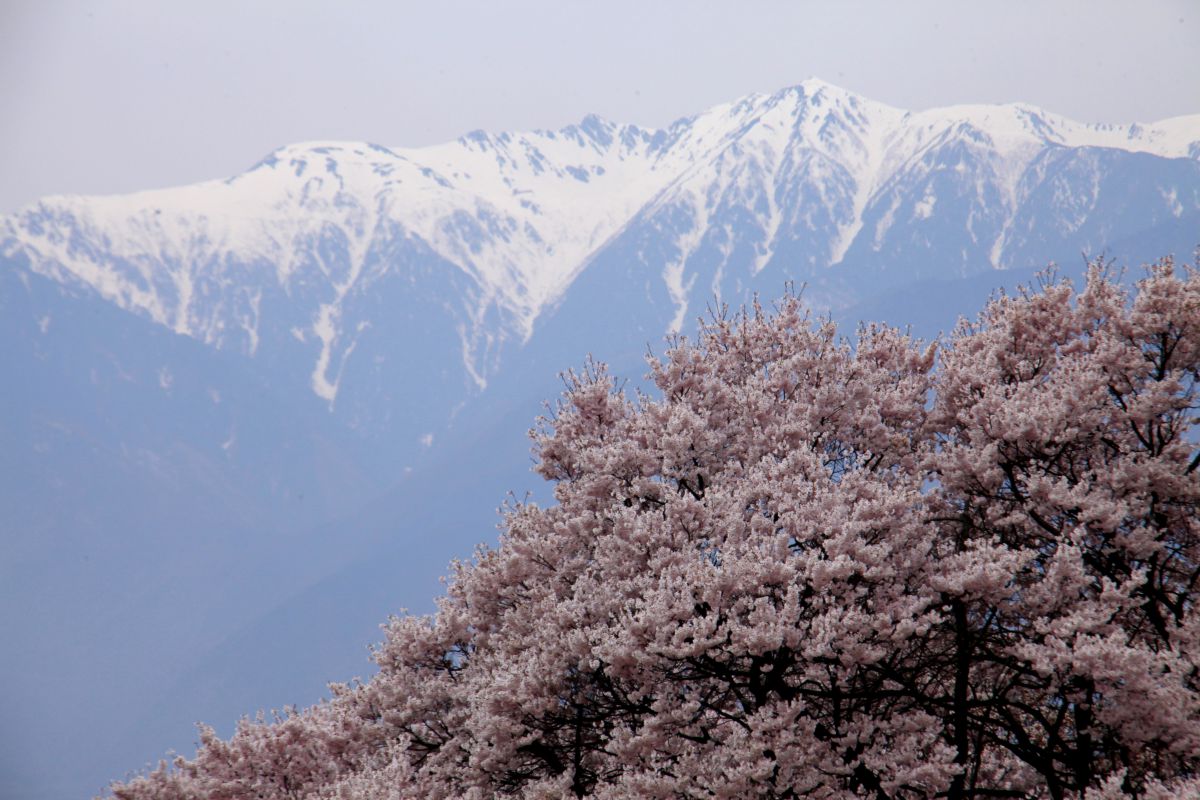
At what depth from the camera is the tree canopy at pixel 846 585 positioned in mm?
18375

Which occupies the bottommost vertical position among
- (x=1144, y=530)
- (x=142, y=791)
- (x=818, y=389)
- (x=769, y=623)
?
(x=142, y=791)

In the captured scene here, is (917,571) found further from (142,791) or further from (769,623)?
(142,791)

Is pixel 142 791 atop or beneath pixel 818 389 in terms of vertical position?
beneath

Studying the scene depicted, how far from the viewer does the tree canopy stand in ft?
60.3

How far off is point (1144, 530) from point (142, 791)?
29.6 metres

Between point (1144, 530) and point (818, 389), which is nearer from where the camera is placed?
point (1144, 530)

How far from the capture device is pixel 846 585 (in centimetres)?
1942

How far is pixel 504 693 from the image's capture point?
2191cm

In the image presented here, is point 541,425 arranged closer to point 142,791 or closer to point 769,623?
point 769,623

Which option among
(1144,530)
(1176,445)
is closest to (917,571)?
(1144,530)

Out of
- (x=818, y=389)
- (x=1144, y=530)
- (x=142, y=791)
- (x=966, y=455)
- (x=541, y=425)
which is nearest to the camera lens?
(x=1144, y=530)

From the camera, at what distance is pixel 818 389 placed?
25.7m

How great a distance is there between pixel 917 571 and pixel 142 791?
2580cm

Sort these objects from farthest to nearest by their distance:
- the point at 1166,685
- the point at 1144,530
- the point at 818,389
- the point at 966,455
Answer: the point at 818,389 < the point at 966,455 < the point at 1144,530 < the point at 1166,685
